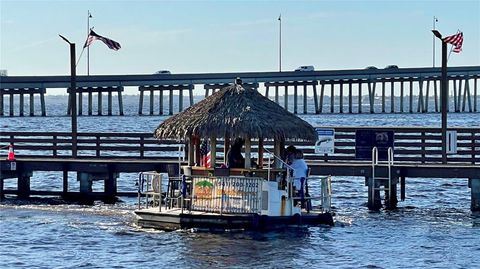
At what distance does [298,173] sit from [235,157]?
1512 mm

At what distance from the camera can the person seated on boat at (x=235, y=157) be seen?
2744cm

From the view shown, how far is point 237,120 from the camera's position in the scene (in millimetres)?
26922

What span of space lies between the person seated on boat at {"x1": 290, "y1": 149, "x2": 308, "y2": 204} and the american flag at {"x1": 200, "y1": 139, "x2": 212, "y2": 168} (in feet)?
6.36

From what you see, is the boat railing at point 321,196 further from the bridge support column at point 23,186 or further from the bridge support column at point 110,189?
the bridge support column at point 23,186

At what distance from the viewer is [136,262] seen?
2353 cm

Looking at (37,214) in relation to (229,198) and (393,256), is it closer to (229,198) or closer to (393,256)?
(229,198)

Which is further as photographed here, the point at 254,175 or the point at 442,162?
the point at 442,162

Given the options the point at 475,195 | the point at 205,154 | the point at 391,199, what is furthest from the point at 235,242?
the point at 475,195

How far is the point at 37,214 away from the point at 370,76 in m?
113

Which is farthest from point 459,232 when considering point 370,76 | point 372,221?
point 370,76

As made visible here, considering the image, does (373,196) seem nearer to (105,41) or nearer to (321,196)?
(321,196)

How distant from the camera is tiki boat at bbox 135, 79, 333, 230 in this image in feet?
87.7

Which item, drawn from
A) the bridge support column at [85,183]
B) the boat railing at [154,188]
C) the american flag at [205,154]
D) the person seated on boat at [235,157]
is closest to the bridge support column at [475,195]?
the person seated on boat at [235,157]

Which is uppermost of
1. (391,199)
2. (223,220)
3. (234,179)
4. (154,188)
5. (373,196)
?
(234,179)
